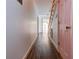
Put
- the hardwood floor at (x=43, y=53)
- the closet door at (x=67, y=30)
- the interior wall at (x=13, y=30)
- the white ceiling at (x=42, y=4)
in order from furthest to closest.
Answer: the white ceiling at (x=42, y=4) → the hardwood floor at (x=43, y=53) → the closet door at (x=67, y=30) → the interior wall at (x=13, y=30)

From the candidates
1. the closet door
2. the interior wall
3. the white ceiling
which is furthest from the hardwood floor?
the white ceiling

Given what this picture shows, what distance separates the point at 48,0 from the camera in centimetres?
1047

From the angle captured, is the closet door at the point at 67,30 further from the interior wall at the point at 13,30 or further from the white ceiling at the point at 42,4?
the white ceiling at the point at 42,4

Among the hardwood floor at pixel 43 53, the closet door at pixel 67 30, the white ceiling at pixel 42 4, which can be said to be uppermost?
the white ceiling at pixel 42 4

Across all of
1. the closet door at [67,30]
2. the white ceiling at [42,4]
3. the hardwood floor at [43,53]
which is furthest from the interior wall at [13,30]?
the white ceiling at [42,4]

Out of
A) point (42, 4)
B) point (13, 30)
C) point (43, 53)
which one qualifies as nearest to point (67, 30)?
point (13, 30)

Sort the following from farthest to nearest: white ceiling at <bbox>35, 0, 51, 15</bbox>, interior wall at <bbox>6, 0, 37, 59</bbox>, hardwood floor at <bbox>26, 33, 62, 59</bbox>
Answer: white ceiling at <bbox>35, 0, 51, 15</bbox>, hardwood floor at <bbox>26, 33, 62, 59</bbox>, interior wall at <bbox>6, 0, 37, 59</bbox>

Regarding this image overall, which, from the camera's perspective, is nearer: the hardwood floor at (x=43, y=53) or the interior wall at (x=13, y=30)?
the interior wall at (x=13, y=30)

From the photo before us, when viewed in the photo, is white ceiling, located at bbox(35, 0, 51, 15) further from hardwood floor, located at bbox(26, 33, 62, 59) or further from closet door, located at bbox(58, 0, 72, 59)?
closet door, located at bbox(58, 0, 72, 59)
